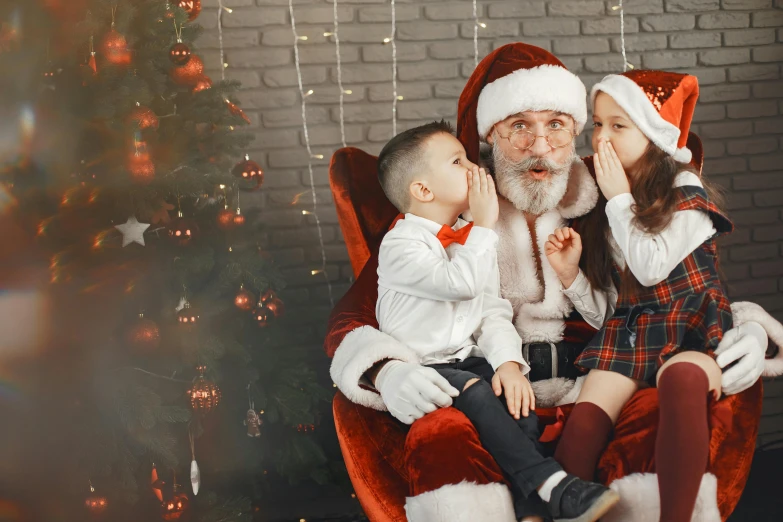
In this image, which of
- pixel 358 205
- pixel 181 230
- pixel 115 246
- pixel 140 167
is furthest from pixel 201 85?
pixel 358 205

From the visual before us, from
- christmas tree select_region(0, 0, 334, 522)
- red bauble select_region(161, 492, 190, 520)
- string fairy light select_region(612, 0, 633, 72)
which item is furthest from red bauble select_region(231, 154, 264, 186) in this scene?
string fairy light select_region(612, 0, 633, 72)

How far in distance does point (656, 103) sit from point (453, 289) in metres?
0.72

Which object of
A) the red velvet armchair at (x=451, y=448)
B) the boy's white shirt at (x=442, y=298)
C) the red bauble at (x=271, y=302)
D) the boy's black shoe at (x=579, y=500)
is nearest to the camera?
the boy's black shoe at (x=579, y=500)

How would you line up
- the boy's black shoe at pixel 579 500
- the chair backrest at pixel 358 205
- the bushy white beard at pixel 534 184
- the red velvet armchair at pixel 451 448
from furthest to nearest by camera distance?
the chair backrest at pixel 358 205 < the bushy white beard at pixel 534 184 < the red velvet armchair at pixel 451 448 < the boy's black shoe at pixel 579 500

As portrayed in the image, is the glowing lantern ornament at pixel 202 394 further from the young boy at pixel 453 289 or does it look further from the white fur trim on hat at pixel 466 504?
the white fur trim on hat at pixel 466 504

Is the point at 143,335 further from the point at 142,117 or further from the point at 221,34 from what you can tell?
the point at 221,34

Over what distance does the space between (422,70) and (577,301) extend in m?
1.60

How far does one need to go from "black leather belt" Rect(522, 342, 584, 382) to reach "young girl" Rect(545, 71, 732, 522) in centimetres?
12

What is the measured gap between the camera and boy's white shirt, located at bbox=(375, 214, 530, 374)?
1.76 metres

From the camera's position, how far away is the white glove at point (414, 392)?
5.32 feet

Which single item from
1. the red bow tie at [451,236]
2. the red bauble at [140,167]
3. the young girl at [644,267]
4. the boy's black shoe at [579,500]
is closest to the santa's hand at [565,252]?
the young girl at [644,267]

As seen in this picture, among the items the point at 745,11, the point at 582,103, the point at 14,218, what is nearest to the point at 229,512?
the point at 14,218

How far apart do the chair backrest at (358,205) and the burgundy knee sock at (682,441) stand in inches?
38.3

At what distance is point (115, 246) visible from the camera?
2268 mm
